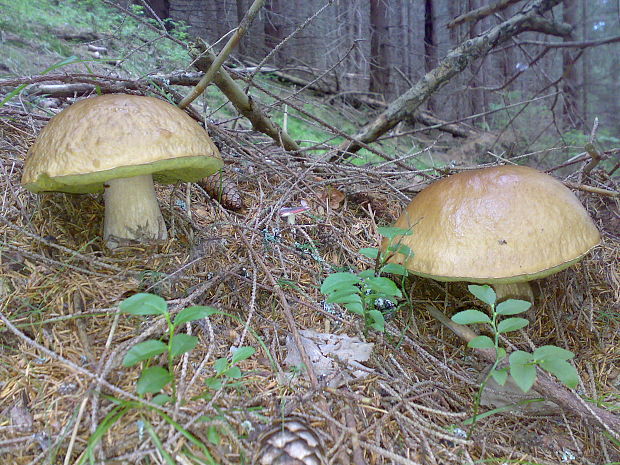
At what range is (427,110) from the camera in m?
8.27

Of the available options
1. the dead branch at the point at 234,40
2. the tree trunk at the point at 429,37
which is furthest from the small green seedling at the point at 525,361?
the tree trunk at the point at 429,37

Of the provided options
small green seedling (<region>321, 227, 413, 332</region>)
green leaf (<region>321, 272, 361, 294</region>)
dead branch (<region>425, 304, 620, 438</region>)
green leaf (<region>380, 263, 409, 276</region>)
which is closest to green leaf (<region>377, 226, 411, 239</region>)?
small green seedling (<region>321, 227, 413, 332</region>)

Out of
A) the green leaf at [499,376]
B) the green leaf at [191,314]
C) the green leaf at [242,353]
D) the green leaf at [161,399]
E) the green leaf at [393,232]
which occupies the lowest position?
the green leaf at [499,376]

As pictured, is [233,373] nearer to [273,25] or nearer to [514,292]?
[514,292]

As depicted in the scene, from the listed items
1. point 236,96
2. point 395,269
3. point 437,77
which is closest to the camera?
point 395,269

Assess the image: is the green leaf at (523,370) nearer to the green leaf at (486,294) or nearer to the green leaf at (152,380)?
the green leaf at (486,294)

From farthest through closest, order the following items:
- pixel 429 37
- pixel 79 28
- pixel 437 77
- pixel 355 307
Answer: pixel 429 37 → pixel 79 28 → pixel 437 77 → pixel 355 307

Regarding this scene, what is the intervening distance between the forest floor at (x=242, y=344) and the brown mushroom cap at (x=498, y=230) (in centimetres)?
32

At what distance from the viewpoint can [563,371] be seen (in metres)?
1.03

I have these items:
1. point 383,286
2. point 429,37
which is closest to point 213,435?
point 383,286

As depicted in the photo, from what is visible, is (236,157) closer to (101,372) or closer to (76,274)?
(76,274)

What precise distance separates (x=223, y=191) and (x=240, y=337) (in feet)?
3.56

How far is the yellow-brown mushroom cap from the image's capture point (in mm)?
1242

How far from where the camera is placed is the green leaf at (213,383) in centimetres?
107
